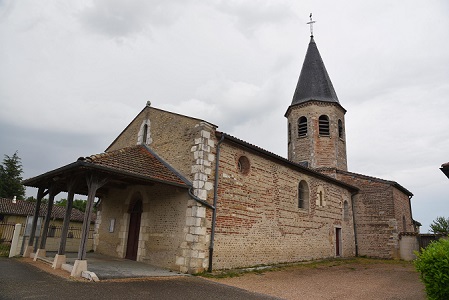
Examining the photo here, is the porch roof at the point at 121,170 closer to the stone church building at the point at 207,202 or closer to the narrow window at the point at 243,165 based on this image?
the stone church building at the point at 207,202

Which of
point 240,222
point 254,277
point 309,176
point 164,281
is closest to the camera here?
point 164,281

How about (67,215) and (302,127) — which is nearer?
(67,215)

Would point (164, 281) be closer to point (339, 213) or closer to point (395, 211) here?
point (339, 213)

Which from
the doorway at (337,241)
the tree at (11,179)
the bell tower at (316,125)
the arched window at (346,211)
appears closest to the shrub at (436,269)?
A: the doorway at (337,241)

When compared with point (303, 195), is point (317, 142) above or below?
above

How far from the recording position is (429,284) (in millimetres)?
4672

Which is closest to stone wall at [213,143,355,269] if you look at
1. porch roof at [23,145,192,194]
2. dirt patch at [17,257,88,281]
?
porch roof at [23,145,192,194]

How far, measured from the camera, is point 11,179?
3988 cm

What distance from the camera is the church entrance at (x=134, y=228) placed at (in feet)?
36.3

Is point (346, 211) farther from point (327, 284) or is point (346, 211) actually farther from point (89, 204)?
point (89, 204)

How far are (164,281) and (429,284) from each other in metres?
5.51

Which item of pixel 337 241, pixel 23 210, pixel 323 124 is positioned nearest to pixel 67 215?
pixel 337 241

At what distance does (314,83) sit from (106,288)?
1913 centimetres

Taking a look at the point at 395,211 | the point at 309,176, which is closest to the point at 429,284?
the point at 309,176
